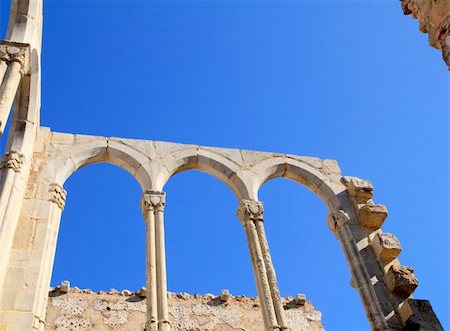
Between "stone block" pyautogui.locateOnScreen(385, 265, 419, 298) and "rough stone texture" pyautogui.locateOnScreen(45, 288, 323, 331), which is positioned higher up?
"rough stone texture" pyautogui.locateOnScreen(45, 288, 323, 331)

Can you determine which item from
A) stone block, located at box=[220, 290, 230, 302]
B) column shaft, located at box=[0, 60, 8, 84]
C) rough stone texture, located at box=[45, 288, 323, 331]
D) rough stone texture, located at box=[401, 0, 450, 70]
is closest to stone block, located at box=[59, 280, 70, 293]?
rough stone texture, located at box=[45, 288, 323, 331]

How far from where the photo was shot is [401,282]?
28.9ft

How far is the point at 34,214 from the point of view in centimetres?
825

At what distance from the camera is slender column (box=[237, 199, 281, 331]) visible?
7867mm

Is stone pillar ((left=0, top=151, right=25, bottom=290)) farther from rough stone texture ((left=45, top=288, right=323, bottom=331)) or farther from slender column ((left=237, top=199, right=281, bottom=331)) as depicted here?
rough stone texture ((left=45, top=288, right=323, bottom=331))

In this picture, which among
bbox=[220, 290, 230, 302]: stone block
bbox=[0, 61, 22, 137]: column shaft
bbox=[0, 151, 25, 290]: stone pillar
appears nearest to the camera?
bbox=[0, 61, 22, 137]: column shaft

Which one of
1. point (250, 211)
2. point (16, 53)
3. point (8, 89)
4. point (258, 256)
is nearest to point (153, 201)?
point (250, 211)

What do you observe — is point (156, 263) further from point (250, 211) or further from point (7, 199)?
point (7, 199)

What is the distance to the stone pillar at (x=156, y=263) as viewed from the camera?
7418 mm

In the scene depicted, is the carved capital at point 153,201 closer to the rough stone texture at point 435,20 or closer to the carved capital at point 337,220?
the carved capital at point 337,220

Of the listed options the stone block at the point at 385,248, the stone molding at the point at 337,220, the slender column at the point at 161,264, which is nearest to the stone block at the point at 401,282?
the stone block at the point at 385,248

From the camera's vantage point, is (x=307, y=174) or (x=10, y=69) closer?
(x=10, y=69)

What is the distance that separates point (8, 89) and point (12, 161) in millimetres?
1289

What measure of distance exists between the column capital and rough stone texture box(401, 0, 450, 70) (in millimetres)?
4885
